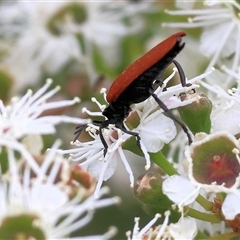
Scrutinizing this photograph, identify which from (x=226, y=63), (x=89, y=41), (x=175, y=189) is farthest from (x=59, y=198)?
(x=89, y=41)

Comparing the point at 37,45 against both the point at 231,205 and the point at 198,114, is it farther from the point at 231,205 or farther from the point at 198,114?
the point at 231,205

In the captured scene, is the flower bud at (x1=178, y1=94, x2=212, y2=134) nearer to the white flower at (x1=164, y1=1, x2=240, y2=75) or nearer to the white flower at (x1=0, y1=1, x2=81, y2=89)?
the white flower at (x1=164, y1=1, x2=240, y2=75)

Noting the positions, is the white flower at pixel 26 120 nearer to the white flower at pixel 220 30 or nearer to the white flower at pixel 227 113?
the white flower at pixel 227 113

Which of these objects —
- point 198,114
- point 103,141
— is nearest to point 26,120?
point 103,141

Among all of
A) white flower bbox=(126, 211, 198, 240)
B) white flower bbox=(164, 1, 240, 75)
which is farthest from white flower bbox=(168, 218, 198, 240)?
white flower bbox=(164, 1, 240, 75)

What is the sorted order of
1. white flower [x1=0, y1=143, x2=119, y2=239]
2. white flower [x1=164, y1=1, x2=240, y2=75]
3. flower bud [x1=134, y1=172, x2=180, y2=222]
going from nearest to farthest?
white flower [x1=0, y1=143, x2=119, y2=239], flower bud [x1=134, y1=172, x2=180, y2=222], white flower [x1=164, y1=1, x2=240, y2=75]

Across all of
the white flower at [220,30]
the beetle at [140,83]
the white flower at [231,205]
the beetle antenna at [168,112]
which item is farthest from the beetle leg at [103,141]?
the white flower at [220,30]
